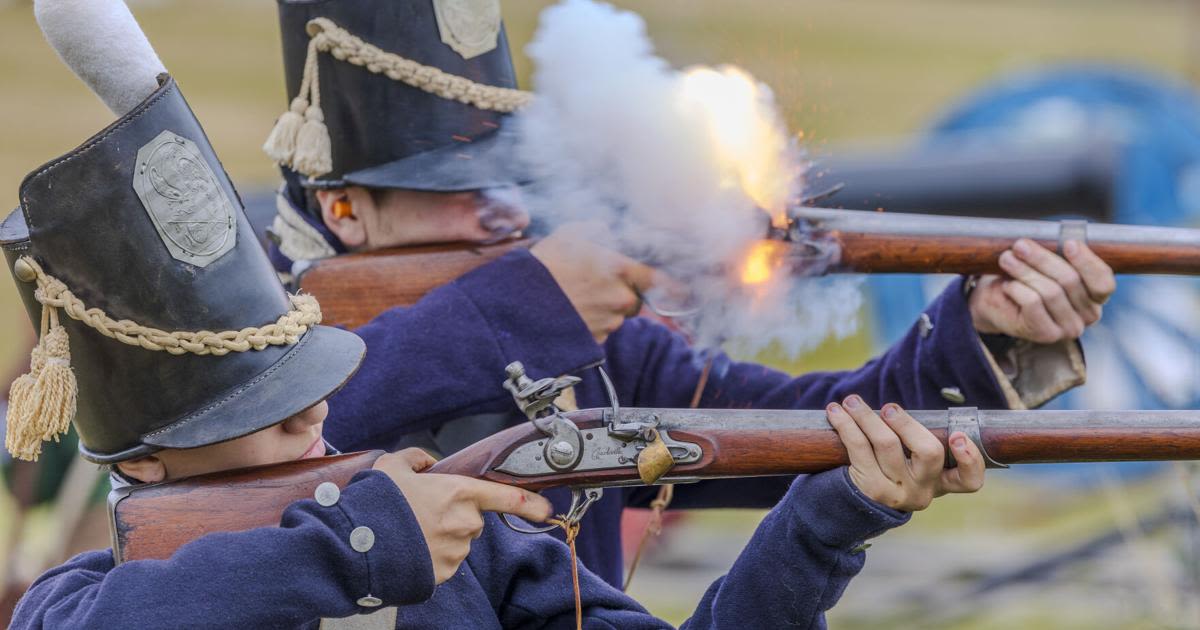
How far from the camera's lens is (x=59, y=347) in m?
2.57

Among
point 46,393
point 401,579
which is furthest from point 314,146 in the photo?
point 401,579

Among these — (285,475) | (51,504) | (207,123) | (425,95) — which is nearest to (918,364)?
(425,95)

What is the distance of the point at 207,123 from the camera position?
20.0 meters

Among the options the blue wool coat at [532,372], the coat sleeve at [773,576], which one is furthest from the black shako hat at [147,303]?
the blue wool coat at [532,372]

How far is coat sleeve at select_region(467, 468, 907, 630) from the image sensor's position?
2.73 m

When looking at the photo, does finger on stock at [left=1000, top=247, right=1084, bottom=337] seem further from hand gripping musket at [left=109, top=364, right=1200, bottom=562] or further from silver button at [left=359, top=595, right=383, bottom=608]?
silver button at [left=359, top=595, right=383, bottom=608]

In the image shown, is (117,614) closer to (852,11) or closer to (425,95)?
(425,95)

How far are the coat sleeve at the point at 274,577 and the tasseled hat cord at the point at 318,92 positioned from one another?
135 cm

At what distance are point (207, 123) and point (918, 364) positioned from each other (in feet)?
58.2

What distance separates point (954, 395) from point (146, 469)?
6.26 ft

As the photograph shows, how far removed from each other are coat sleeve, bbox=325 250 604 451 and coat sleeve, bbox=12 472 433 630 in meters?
0.76

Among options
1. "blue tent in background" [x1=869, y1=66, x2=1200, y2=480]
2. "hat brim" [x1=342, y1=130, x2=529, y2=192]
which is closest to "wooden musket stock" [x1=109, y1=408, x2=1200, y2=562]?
"hat brim" [x1=342, y1=130, x2=529, y2=192]

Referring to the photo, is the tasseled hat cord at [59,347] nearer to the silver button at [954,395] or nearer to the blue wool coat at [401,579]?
the blue wool coat at [401,579]

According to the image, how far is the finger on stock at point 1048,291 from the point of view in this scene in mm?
3473
